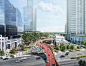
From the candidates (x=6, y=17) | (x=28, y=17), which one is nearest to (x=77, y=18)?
(x=6, y=17)

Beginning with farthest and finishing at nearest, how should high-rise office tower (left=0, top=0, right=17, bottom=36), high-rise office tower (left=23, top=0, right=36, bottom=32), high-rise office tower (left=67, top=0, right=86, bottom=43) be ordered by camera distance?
1. high-rise office tower (left=23, top=0, right=36, bottom=32)
2. high-rise office tower (left=67, top=0, right=86, bottom=43)
3. high-rise office tower (left=0, top=0, right=17, bottom=36)

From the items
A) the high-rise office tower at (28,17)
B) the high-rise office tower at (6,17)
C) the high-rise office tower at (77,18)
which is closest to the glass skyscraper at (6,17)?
the high-rise office tower at (6,17)

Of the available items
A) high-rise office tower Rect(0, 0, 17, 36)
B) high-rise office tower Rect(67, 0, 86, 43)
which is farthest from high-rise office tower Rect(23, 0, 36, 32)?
high-rise office tower Rect(67, 0, 86, 43)

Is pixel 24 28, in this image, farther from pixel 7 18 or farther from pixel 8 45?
pixel 8 45

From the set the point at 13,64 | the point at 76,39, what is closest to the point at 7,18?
the point at 13,64

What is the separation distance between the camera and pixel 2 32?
146 feet

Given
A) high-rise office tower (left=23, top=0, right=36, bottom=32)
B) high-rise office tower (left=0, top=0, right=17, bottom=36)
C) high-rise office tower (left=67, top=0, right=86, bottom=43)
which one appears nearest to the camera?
high-rise office tower (left=0, top=0, right=17, bottom=36)

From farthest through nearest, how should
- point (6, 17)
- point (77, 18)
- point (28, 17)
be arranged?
point (28, 17), point (77, 18), point (6, 17)

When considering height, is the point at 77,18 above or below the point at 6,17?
above

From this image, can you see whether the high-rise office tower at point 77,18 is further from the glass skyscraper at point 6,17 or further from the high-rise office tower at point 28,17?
the high-rise office tower at point 28,17

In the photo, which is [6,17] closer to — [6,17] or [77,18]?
[6,17]

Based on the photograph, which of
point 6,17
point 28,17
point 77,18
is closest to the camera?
point 6,17

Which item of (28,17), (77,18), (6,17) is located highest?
(28,17)

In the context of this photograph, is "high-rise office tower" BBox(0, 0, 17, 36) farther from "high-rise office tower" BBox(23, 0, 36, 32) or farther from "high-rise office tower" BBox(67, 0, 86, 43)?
"high-rise office tower" BBox(67, 0, 86, 43)
